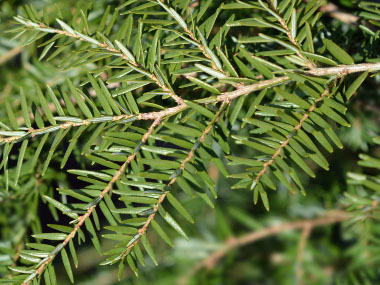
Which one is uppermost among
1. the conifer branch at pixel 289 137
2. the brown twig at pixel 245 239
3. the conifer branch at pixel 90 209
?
the conifer branch at pixel 289 137

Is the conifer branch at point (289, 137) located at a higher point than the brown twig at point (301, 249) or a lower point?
higher

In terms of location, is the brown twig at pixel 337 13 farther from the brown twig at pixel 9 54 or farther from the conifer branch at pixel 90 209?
the brown twig at pixel 9 54

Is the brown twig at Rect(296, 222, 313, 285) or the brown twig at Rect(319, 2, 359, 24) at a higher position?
the brown twig at Rect(319, 2, 359, 24)

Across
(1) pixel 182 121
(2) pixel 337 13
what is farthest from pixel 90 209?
(2) pixel 337 13

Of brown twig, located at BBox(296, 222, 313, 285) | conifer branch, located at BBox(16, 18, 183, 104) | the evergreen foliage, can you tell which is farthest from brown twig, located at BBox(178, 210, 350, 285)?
conifer branch, located at BBox(16, 18, 183, 104)

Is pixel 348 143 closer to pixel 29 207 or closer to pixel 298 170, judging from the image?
pixel 298 170

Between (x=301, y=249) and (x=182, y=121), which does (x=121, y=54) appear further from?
(x=301, y=249)

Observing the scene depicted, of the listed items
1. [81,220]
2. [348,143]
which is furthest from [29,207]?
[348,143]

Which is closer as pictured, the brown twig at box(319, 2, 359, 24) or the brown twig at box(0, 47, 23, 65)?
the brown twig at box(319, 2, 359, 24)

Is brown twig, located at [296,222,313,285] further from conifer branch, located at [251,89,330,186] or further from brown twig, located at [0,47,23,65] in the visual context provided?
brown twig, located at [0,47,23,65]

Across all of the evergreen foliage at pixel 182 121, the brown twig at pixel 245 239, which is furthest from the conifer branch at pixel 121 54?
the brown twig at pixel 245 239

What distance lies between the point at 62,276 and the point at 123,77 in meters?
0.43

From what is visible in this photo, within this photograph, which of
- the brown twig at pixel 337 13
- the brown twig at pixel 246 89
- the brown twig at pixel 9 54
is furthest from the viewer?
the brown twig at pixel 9 54

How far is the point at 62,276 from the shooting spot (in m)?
0.61
